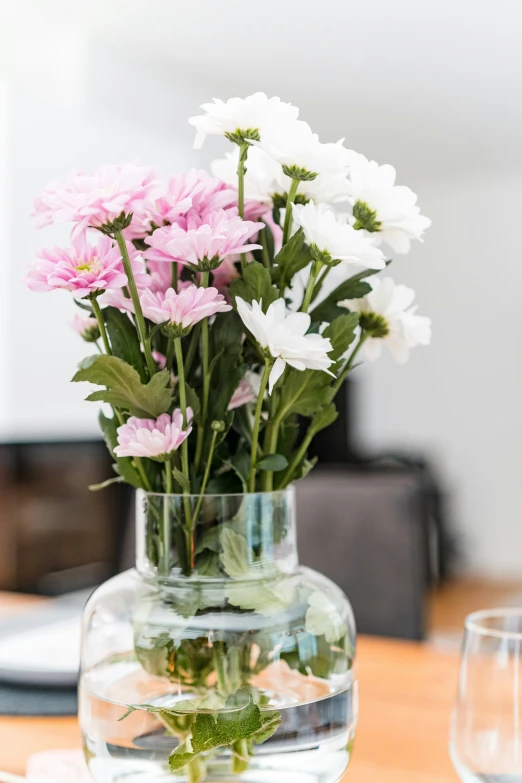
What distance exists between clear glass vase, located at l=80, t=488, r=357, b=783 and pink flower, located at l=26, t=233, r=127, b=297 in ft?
0.49

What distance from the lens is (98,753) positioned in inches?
21.9

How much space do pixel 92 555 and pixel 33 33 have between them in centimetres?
195

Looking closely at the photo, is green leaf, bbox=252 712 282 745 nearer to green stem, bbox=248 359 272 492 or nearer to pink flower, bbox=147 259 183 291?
green stem, bbox=248 359 272 492

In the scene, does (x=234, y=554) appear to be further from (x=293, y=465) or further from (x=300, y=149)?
(x=300, y=149)

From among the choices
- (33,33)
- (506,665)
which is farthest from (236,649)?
(33,33)

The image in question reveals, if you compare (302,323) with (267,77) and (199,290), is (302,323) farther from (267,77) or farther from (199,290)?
(267,77)

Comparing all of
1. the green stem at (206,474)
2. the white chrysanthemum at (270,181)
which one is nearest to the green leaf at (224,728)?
the green stem at (206,474)

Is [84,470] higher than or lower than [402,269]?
lower

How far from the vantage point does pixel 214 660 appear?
1.76 feet

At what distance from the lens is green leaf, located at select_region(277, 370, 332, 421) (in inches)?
21.5

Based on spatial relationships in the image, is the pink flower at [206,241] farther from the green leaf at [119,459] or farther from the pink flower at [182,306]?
the green leaf at [119,459]

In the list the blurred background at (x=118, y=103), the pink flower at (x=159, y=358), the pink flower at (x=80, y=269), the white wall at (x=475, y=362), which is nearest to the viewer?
the pink flower at (x=80, y=269)

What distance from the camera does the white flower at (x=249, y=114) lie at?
0.53 metres

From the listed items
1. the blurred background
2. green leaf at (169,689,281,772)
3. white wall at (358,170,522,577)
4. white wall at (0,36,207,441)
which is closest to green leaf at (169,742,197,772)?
green leaf at (169,689,281,772)
